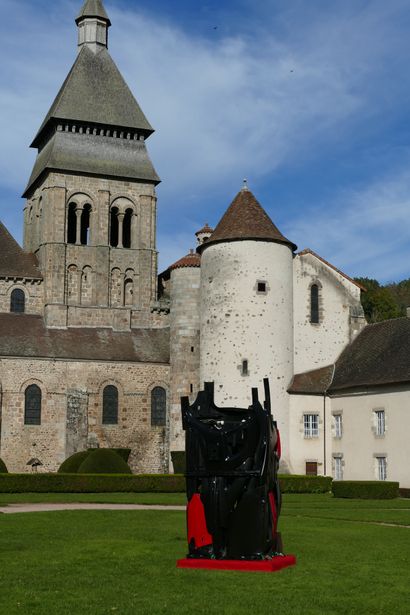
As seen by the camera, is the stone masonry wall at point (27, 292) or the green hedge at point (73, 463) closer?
the green hedge at point (73, 463)

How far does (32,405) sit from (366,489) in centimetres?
1898

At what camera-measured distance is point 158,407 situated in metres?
48.0

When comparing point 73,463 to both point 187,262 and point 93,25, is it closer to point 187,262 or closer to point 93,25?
point 187,262

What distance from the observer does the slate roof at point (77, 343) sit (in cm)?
4641

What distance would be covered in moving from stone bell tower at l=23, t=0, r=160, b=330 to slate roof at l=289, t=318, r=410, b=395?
39.7 feet

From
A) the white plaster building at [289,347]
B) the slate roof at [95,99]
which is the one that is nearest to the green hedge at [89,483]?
the white plaster building at [289,347]

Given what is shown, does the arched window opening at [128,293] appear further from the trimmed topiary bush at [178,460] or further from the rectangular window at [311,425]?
the rectangular window at [311,425]

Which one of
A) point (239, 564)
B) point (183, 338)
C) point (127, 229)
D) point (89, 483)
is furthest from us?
point (127, 229)

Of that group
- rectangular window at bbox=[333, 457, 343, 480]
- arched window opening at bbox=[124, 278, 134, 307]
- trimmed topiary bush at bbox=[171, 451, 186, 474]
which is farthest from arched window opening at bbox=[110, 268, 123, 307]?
rectangular window at bbox=[333, 457, 343, 480]

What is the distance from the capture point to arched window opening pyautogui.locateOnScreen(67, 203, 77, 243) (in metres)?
53.9

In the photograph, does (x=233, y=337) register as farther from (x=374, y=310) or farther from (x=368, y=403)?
(x=374, y=310)

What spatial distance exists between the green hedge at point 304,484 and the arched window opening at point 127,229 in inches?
861

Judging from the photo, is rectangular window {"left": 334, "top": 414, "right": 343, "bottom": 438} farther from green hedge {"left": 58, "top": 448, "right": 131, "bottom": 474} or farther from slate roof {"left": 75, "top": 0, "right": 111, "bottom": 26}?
slate roof {"left": 75, "top": 0, "right": 111, "bottom": 26}

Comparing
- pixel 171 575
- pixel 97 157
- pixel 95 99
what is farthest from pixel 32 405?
pixel 171 575
